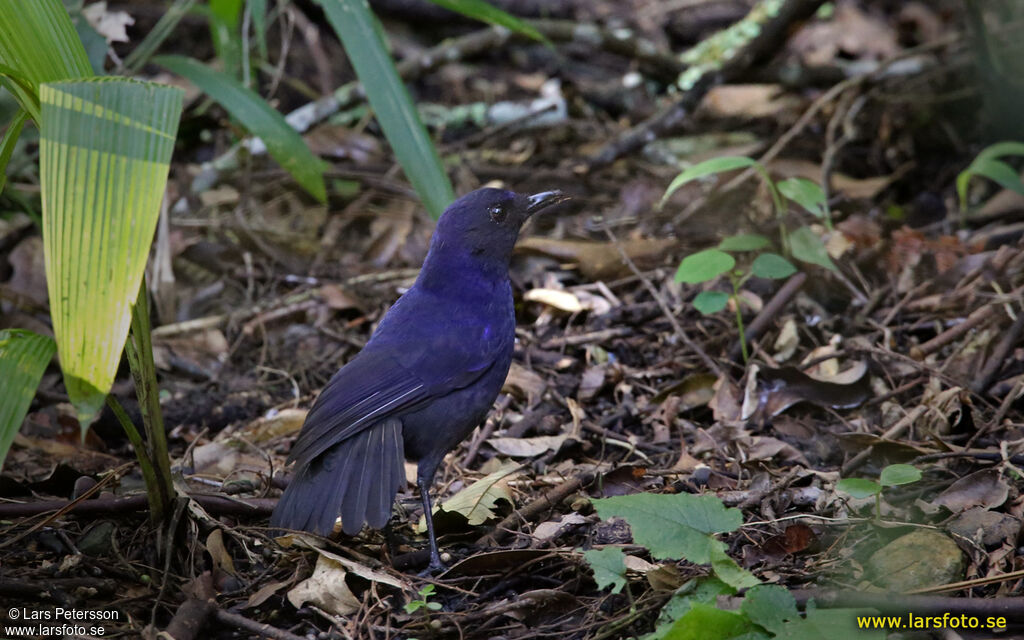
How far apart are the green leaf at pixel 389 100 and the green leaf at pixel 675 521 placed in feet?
5.52

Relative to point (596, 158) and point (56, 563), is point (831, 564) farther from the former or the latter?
point (596, 158)

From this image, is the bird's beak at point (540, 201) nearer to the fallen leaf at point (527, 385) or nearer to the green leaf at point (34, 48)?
the fallen leaf at point (527, 385)

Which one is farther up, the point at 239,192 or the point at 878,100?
the point at 239,192

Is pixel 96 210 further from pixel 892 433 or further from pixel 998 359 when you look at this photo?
pixel 998 359

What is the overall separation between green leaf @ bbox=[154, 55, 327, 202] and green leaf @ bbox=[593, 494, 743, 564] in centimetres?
255

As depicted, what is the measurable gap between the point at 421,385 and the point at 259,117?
1751 millimetres

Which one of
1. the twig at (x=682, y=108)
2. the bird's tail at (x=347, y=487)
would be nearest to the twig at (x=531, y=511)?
the bird's tail at (x=347, y=487)

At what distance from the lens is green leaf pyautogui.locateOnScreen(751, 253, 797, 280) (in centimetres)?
377

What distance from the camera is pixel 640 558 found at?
2.83m

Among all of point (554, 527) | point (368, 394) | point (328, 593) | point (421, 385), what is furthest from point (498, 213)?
point (328, 593)

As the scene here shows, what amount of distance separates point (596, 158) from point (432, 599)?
11.5 ft

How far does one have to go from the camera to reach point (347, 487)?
9.67ft

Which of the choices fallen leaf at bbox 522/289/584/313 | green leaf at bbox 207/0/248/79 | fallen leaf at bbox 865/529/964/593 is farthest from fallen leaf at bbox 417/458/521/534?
green leaf at bbox 207/0/248/79

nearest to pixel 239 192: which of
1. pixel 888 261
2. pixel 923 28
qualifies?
pixel 888 261
